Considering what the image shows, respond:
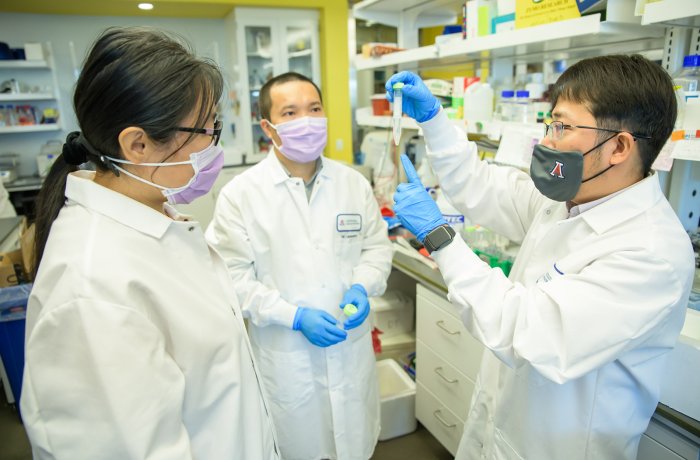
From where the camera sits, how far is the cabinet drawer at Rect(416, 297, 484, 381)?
1.72 m

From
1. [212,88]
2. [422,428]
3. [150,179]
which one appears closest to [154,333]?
[150,179]

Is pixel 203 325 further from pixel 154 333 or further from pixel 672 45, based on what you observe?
pixel 672 45

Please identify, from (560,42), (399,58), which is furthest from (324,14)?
(560,42)

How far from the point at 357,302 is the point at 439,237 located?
55 cm

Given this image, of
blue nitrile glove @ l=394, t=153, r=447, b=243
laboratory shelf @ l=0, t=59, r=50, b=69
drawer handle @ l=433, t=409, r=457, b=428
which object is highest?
laboratory shelf @ l=0, t=59, r=50, b=69

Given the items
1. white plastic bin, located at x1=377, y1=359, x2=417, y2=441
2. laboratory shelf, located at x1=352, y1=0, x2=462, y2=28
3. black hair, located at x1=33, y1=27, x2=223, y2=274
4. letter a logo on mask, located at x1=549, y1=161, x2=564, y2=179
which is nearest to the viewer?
black hair, located at x1=33, y1=27, x2=223, y2=274

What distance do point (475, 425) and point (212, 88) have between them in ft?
3.75

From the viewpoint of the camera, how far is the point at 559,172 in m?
0.99

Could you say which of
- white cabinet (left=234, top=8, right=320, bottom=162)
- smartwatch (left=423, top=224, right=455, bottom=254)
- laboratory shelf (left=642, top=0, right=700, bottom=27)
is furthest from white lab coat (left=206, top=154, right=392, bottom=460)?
white cabinet (left=234, top=8, right=320, bottom=162)

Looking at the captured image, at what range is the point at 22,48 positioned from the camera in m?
4.02

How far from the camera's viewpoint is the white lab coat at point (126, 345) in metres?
0.66

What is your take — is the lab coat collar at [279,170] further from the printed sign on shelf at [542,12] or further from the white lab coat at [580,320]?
the printed sign on shelf at [542,12]

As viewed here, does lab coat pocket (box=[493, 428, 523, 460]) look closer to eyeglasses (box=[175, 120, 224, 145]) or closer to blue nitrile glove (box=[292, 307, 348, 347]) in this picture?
blue nitrile glove (box=[292, 307, 348, 347])

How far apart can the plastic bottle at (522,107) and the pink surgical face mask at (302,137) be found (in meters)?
0.89
